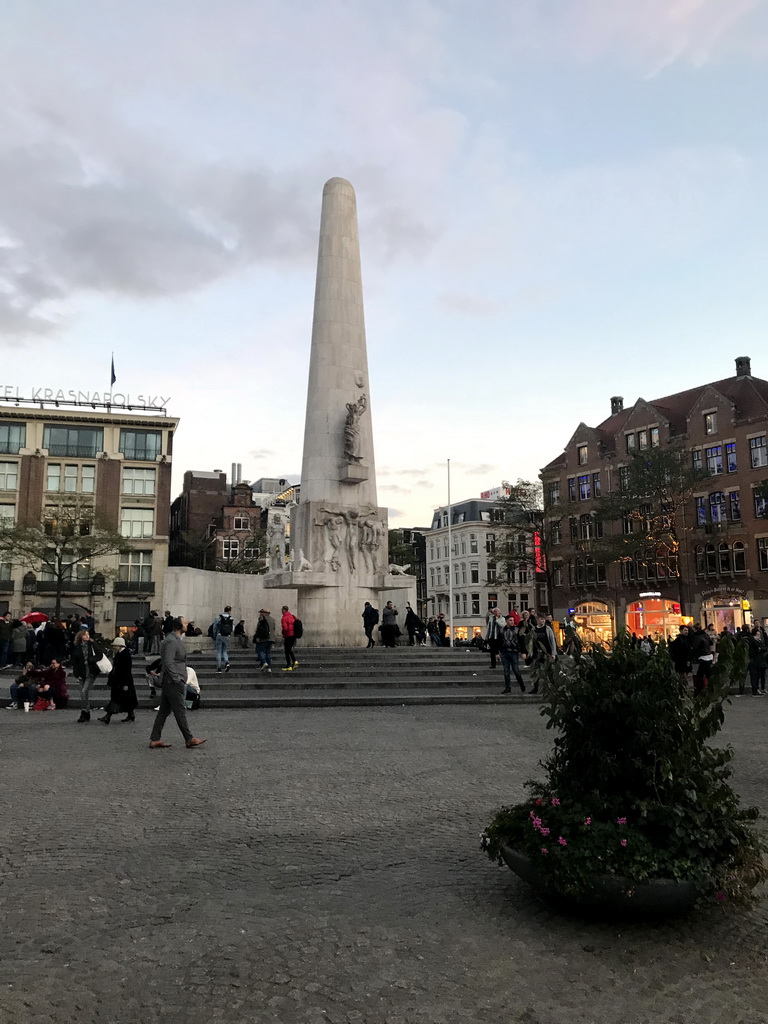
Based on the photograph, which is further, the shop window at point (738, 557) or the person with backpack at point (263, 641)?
the shop window at point (738, 557)

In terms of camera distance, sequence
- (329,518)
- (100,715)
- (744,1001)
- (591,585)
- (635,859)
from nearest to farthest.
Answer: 1. (744,1001)
2. (635,859)
3. (100,715)
4. (329,518)
5. (591,585)

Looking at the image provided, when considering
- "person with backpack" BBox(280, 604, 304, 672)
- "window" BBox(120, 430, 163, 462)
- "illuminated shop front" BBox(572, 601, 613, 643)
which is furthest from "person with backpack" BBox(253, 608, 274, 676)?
"window" BBox(120, 430, 163, 462)

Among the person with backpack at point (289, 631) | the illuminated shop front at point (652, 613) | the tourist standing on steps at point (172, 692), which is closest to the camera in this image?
the tourist standing on steps at point (172, 692)

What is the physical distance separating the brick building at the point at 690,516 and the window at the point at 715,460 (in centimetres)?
7

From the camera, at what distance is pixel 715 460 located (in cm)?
5447

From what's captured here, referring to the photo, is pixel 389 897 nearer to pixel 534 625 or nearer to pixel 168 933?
pixel 168 933

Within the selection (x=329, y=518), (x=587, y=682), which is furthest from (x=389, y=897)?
(x=329, y=518)

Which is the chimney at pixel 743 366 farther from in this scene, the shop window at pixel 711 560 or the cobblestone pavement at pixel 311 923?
the cobblestone pavement at pixel 311 923

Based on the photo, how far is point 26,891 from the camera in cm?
492

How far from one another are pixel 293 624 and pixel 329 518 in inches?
218

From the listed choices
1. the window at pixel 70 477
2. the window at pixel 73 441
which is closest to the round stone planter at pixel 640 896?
the window at pixel 70 477

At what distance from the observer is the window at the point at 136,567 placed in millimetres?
59750

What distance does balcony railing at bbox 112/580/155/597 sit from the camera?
193ft

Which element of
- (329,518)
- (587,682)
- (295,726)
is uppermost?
(329,518)
